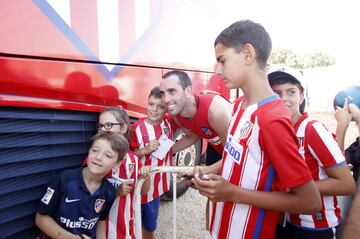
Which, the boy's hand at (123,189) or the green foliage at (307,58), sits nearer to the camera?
the boy's hand at (123,189)

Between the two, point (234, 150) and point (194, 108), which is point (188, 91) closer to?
point (194, 108)

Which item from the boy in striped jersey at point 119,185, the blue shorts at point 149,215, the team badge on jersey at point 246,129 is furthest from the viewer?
the blue shorts at point 149,215

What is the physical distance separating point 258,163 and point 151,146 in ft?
4.15

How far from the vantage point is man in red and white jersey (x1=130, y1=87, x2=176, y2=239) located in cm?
240

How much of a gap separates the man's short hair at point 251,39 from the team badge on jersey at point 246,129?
271 mm

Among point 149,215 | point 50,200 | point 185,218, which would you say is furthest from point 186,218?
point 50,200

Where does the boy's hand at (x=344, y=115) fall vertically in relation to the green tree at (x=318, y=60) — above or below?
below

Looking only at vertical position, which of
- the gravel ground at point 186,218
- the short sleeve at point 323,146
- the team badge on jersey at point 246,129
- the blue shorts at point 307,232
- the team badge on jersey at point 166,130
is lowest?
the gravel ground at point 186,218

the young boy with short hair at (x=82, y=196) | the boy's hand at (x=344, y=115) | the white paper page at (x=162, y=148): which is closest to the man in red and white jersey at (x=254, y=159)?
the young boy with short hair at (x=82, y=196)

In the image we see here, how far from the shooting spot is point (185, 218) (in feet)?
11.8

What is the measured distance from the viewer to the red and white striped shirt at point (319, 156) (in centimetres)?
145

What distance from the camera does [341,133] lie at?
6.34ft

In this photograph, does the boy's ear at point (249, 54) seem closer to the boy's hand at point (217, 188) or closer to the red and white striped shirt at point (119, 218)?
the boy's hand at point (217, 188)

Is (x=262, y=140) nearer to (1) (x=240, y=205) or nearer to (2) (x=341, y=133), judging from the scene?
(1) (x=240, y=205)
